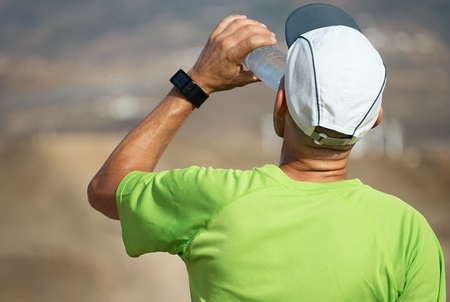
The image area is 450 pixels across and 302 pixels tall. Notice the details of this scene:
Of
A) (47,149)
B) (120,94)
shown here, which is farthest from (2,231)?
(120,94)

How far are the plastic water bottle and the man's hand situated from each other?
0.12ft

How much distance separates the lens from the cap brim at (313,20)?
5.80 ft

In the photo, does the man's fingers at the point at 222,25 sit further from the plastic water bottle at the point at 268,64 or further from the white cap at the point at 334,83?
the white cap at the point at 334,83

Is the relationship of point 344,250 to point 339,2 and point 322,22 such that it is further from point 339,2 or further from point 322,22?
point 339,2

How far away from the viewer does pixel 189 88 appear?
1.81 meters

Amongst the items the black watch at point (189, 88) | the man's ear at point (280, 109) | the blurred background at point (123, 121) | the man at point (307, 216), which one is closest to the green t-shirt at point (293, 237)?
the man at point (307, 216)

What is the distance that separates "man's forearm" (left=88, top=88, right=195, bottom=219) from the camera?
5.65 ft

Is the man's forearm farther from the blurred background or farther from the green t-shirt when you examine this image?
the blurred background

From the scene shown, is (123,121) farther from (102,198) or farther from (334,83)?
(334,83)

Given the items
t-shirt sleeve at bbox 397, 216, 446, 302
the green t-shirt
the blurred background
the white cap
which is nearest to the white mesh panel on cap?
the white cap

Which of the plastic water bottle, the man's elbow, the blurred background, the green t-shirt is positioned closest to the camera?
the green t-shirt

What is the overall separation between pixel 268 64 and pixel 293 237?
1.54ft

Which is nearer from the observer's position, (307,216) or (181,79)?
(307,216)

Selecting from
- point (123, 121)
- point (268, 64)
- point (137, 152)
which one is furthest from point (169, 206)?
point (123, 121)
